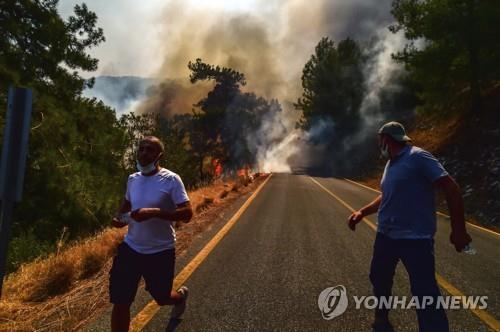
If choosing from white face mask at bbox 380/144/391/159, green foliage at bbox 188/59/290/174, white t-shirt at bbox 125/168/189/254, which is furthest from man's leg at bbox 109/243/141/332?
green foliage at bbox 188/59/290/174

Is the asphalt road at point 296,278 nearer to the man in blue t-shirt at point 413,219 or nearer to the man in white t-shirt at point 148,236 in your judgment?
the man in white t-shirt at point 148,236

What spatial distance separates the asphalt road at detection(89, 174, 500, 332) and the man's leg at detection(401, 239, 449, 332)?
71 centimetres

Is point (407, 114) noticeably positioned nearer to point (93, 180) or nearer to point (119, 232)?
point (93, 180)

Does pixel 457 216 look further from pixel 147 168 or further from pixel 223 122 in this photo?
pixel 223 122

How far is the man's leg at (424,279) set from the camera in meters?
2.99

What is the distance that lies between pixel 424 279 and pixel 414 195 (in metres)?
0.65

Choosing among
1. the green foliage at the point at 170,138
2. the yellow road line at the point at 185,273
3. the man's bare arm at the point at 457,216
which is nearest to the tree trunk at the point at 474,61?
the yellow road line at the point at 185,273

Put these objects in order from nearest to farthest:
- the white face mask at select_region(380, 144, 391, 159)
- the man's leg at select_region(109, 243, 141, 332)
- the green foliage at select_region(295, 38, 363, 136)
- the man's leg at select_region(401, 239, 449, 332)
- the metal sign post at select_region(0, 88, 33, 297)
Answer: the metal sign post at select_region(0, 88, 33, 297)
the man's leg at select_region(401, 239, 449, 332)
the man's leg at select_region(109, 243, 141, 332)
the white face mask at select_region(380, 144, 391, 159)
the green foliage at select_region(295, 38, 363, 136)

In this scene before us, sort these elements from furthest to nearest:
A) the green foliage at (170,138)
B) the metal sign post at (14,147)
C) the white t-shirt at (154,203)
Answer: the green foliage at (170,138), the white t-shirt at (154,203), the metal sign post at (14,147)

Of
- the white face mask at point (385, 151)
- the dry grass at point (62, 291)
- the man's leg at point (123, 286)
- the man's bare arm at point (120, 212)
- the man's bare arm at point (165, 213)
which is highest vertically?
the white face mask at point (385, 151)

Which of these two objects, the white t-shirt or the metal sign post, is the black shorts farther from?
the metal sign post

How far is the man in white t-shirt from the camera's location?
123 inches

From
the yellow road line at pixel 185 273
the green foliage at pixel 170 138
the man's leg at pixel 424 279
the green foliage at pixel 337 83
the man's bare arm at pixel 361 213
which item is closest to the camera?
the man's leg at pixel 424 279

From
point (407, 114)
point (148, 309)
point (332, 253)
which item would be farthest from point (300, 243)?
point (407, 114)
